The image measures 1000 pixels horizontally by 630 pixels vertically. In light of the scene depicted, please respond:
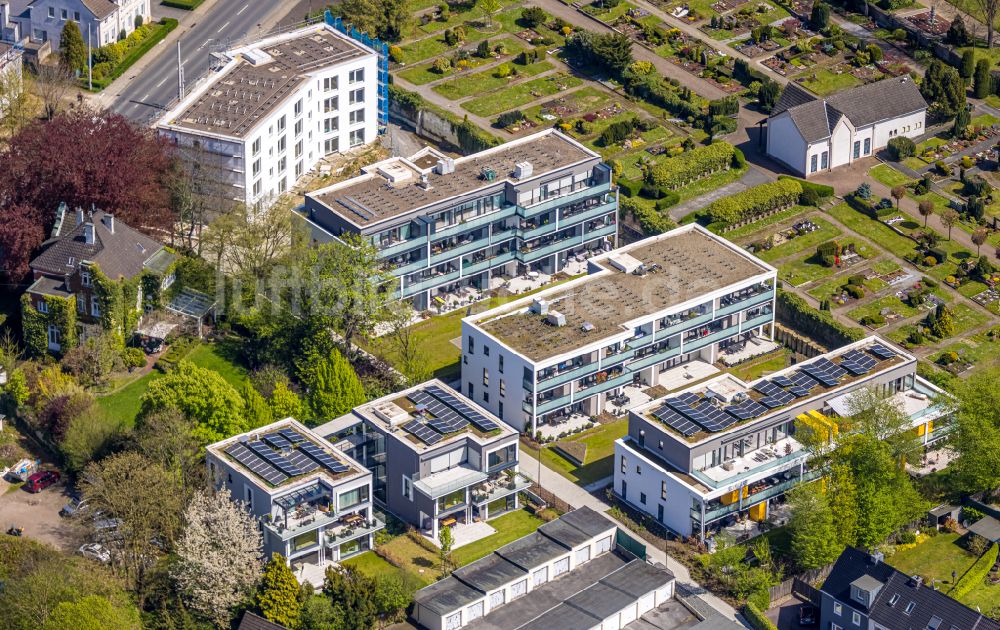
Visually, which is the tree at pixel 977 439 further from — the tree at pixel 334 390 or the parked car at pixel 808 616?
the tree at pixel 334 390

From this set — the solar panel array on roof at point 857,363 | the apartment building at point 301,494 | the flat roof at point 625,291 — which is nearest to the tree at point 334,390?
the apartment building at point 301,494

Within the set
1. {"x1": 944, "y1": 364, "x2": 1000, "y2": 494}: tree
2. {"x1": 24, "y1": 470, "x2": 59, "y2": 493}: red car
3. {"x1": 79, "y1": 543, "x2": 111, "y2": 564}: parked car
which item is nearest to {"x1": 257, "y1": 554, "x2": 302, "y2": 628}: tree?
{"x1": 79, "y1": 543, "x2": 111, "y2": 564}: parked car

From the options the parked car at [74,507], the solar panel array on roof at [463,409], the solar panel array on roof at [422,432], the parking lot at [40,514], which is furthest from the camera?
the solar panel array on roof at [463,409]

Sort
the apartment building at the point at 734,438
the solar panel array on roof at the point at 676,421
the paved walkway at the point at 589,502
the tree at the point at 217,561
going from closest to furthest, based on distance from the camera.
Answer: the tree at the point at 217,561
the paved walkway at the point at 589,502
the apartment building at the point at 734,438
the solar panel array on roof at the point at 676,421

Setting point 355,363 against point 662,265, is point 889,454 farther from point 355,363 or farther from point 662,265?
point 355,363

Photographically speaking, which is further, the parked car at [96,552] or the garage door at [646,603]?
the parked car at [96,552]

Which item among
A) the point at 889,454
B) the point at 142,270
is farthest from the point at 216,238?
the point at 889,454

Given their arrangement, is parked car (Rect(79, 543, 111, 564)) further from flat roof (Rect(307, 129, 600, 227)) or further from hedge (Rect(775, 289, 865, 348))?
hedge (Rect(775, 289, 865, 348))
